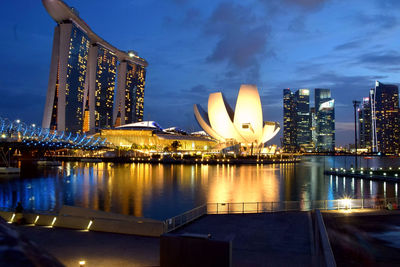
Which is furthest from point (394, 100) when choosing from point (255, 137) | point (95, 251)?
point (95, 251)

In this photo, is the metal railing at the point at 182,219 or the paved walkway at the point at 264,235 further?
the metal railing at the point at 182,219

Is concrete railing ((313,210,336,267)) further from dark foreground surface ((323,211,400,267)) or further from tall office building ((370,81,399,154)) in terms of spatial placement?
tall office building ((370,81,399,154))

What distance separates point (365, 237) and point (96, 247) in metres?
5.76

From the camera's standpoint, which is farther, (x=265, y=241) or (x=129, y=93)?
(x=129, y=93)

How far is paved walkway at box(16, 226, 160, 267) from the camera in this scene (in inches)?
255

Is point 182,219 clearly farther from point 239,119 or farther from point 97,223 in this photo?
point 239,119

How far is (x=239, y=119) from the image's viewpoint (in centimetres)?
6175

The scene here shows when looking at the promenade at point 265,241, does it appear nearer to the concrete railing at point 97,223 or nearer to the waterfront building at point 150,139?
the concrete railing at point 97,223

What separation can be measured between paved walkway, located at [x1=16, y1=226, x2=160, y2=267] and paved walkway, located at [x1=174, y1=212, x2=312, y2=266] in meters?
1.39

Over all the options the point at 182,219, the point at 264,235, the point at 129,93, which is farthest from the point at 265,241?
the point at 129,93

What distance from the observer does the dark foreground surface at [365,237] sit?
620cm

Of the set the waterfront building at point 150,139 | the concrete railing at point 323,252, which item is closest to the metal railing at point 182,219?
A: the concrete railing at point 323,252

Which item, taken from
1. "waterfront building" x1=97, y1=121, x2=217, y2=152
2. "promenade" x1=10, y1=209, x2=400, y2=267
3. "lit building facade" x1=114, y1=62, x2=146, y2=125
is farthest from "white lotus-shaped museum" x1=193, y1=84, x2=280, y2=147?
"lit building facade" x1=114, y1=62, x2=146, y2=125

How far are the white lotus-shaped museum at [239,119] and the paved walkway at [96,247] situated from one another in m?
52.4
